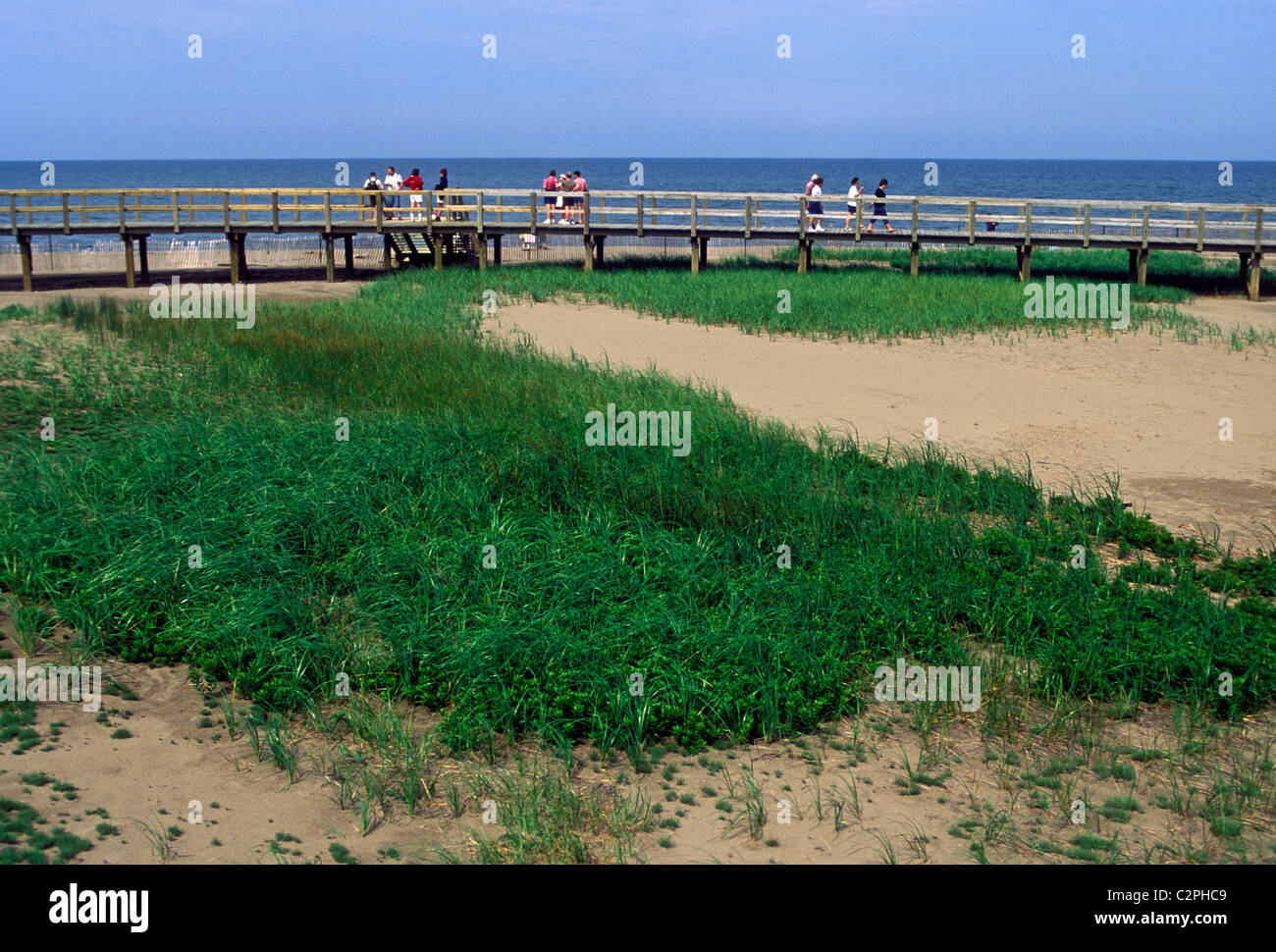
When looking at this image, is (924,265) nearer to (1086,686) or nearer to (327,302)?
(327,302)

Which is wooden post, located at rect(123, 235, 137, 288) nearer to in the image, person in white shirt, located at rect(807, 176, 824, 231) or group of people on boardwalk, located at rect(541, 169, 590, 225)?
group of people on boardwalk, located at rect(541, 169, 590, 225)

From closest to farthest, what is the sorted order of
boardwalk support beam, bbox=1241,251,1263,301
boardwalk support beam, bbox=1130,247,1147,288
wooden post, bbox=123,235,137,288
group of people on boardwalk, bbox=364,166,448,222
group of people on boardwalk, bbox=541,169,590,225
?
boardwalk support beam, bbox=1241,251,1263,301 → boardwalk support beam, bbox=1130,247,1147,288 → wooden post, bbox=123,235,137,288 → group of people on boardwalk, bbox=364,166,448,222 → group of people on boardwalk, bbox=541,169,590,225

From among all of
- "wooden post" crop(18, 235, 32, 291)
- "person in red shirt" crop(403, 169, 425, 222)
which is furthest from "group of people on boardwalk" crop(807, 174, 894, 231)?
"wooden post" crop(18, 235, 32, 291)

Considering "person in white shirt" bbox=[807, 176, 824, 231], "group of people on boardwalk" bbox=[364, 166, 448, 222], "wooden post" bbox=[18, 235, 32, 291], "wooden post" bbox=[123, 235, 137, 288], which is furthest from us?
"group of people on boardwalk" bbox=[364, 166, 448, 222]

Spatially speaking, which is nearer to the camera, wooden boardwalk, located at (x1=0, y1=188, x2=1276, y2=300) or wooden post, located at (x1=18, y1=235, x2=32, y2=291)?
wooden boardwalk, located at (x1=0, y1=188, x2=1276, y2=300)

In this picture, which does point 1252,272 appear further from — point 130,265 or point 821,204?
point 130,265

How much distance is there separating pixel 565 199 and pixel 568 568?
24297mm

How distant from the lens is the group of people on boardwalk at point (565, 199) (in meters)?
28.5

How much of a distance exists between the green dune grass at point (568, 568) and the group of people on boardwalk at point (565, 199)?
671 inches

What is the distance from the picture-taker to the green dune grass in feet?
22.1

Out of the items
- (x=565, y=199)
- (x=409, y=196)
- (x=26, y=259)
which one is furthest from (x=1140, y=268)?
(x=26, y=259)

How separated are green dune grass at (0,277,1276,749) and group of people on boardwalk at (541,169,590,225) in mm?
17036

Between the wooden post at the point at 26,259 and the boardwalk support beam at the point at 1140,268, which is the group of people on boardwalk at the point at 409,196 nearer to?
the wooden post at the point at 26,259
